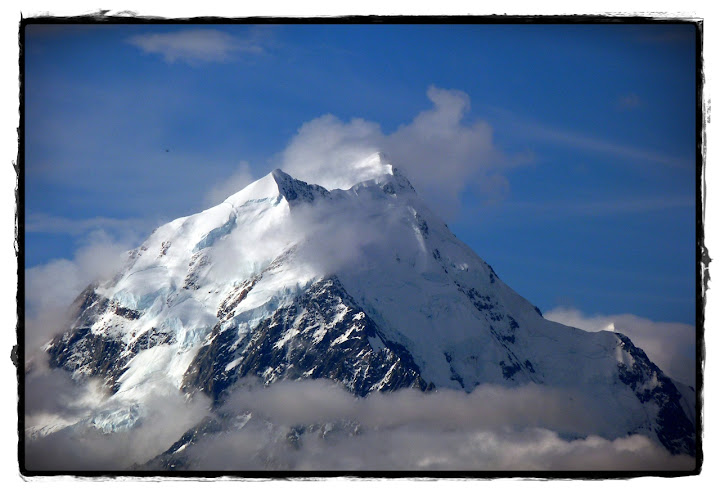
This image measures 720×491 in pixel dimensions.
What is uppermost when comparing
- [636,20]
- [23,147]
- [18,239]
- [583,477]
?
[636,20]

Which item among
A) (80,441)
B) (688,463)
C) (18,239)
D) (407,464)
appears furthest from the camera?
(80,441)

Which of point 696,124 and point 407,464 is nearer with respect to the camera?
point 696,124

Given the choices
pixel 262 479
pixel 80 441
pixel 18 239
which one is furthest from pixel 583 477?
pixel 80 441

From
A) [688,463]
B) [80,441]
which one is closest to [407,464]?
[80,441]

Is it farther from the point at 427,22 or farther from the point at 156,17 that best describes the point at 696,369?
the point at 156,17

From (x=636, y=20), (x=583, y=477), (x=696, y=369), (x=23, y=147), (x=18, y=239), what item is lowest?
(x=583, y=477)

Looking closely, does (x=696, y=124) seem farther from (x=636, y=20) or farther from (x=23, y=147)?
(x=23, y=147)

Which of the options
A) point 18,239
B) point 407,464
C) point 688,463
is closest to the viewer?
point 18,239

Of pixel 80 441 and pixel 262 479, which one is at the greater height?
pixel 80 441

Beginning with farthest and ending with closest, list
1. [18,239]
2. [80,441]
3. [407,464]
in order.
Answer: [80,441]
[407,464]
[18,239]
